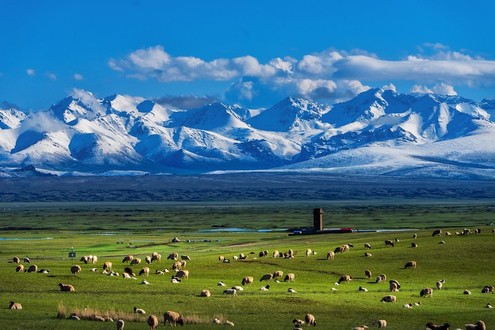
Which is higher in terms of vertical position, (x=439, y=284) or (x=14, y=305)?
(x=14, y=305)

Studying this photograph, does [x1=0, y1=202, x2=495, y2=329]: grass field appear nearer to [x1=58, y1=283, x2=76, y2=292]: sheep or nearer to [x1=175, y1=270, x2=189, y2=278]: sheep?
[x1=58, y1=283, x2=76, y2=292]: sheep

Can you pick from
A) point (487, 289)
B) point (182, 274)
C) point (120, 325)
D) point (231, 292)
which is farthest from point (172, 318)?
point (487, 289)

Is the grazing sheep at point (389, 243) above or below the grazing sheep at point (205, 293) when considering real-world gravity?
above

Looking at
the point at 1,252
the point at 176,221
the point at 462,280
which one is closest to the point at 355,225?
the point at 176,221

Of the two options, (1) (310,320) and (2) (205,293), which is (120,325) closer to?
(1) (310,320)

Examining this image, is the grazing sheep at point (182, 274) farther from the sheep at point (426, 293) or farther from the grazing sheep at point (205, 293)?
the sheep at point (426, 293)

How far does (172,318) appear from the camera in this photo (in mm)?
41094

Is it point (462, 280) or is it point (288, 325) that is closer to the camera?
point (288, 325)

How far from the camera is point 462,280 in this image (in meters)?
58.8

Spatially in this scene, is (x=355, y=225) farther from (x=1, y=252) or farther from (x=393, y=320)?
(x=393, y=320)

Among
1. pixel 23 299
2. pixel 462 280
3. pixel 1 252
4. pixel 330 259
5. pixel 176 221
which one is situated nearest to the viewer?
pixel 23 299

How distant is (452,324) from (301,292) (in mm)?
11254

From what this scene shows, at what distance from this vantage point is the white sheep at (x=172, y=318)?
41.1 metres

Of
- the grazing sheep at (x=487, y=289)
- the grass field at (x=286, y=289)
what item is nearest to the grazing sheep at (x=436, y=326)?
the grass field at (x=286, y=289)
